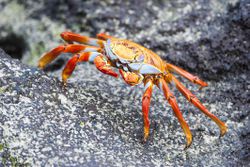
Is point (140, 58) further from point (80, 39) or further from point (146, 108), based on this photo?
point (80, 39)

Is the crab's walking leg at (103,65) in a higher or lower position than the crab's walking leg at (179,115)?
higher

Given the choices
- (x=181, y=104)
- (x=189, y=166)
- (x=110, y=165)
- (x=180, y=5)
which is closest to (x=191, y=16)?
(x=180, y=5)

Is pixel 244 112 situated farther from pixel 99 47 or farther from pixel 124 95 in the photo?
pixel 99 47

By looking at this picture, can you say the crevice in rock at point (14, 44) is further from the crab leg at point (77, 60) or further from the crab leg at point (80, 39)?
the crab leg at point (77, 60)

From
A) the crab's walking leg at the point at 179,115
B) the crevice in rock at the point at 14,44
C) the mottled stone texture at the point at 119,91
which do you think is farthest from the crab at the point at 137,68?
the crevice in rock at the point at 14,44

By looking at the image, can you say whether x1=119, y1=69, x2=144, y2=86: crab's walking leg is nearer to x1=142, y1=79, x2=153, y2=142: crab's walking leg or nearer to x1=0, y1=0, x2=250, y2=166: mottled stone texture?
x1=142, y1=79, x2=153, y2=142: crab's walking leg

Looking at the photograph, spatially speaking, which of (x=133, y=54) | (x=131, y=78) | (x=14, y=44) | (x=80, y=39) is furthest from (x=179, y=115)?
(x=14, y=44)
